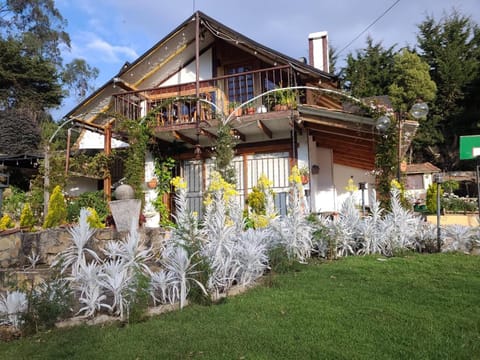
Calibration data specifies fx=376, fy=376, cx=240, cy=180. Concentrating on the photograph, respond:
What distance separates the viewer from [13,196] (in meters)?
12.9

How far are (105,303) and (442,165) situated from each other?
87.9ft

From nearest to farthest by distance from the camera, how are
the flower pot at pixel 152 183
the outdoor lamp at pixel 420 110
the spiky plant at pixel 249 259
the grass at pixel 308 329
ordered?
the grass at pixel 308 329, the spiky plant at pixel 249 259, the outdoor lamp at pixel 420 110, the flower pot at pixel 152 183

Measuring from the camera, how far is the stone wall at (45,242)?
19.2 feet

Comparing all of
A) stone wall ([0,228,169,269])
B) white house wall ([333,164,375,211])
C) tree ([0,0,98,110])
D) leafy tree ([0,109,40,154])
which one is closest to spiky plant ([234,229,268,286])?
stone wall ([0,228,169,269])

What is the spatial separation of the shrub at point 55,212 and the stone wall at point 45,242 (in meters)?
1.80

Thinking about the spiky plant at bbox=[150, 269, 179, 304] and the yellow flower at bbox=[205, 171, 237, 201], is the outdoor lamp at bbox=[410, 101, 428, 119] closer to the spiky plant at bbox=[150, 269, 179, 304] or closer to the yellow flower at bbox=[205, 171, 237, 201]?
the yellow flower at bbox=[205, 171, 237, 201]

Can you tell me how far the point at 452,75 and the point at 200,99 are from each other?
22.0 meters

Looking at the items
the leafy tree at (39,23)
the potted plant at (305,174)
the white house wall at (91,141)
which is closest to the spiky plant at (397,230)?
the potted plant at (305,174)

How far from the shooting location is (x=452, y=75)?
25.0 metres

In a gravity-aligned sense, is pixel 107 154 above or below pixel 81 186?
above

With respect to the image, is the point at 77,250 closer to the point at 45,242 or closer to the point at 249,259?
the point at 249,259

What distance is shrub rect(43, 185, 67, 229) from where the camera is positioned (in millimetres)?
7972

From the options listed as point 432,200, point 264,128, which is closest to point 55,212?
point 264,128

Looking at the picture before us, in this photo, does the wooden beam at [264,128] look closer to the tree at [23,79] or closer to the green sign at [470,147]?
the green sign at [470,147]
